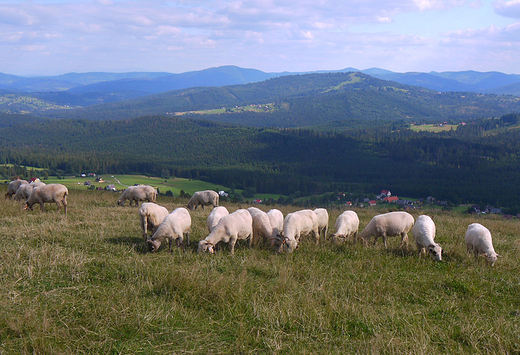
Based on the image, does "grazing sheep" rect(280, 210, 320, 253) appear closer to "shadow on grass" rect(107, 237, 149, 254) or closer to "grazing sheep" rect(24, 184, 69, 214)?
"shadow on grass" rect(107, 237, 149, 254)

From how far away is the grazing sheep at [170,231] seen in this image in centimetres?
1199

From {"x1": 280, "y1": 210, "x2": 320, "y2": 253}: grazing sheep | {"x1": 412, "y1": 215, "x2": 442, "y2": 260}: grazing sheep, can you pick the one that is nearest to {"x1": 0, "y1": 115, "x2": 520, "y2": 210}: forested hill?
{"x1": 412, "y1": 215, "x2": 442, "y2": 260}: grazing sheep

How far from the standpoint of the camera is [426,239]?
1234 centimetres

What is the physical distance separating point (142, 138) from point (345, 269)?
667 feet

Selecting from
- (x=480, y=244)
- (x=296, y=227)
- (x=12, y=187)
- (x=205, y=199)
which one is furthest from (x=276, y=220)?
(x=12, y=187)

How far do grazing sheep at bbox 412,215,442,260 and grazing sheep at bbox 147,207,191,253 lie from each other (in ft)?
29.6

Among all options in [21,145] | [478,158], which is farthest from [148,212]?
[21,145]

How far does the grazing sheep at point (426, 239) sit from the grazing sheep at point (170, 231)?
9.03 meters

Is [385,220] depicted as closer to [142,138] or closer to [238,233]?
[238,233]

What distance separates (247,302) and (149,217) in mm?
7877

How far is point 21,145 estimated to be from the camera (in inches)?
7101

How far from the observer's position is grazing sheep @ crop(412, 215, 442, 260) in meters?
11.8

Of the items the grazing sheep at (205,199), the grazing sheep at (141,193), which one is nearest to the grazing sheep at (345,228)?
the grazing sheep at (205,199)

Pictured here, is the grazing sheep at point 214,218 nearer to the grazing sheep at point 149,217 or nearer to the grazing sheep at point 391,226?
the grazing sheep at point 149,217
